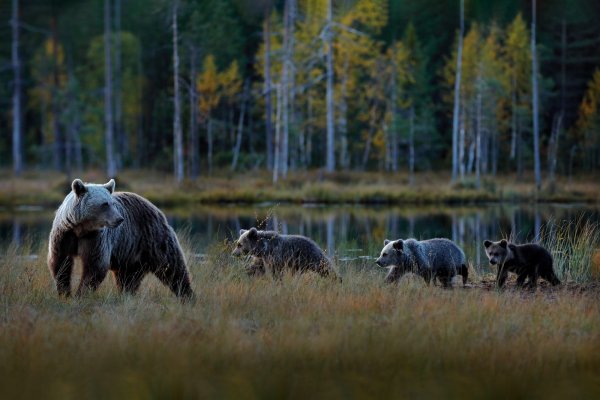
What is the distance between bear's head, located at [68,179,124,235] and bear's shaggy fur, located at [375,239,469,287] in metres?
3.90

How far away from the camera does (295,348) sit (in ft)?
20.7

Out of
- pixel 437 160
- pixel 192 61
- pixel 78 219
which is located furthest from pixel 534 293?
pixel 437 160

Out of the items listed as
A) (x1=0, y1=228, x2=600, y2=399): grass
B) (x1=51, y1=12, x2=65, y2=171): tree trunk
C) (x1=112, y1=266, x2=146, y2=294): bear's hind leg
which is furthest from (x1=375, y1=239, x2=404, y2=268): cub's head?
(x1=51, y1=12, x2=65, y2=171): tree trunk

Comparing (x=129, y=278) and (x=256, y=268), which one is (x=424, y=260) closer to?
(x=256, y=268)

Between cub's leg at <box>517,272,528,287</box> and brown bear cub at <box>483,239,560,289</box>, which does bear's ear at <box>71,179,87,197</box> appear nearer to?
brown bear cub at <box>483,239,560,289</box>

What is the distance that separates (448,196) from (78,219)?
27.5 metres

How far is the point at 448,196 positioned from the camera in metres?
33.9

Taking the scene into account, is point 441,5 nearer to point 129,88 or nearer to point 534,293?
point 129,88

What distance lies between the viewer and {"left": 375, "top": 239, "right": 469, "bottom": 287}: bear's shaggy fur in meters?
10.4

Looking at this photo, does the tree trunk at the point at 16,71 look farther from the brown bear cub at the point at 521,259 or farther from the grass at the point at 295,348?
the grass at the point at 295,348

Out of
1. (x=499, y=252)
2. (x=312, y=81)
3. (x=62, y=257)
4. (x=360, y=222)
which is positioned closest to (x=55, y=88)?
(x=312, y=81)

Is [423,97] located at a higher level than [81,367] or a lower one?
higher

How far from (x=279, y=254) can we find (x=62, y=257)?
10.6 feet

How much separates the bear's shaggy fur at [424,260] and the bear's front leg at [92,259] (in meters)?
3.81
